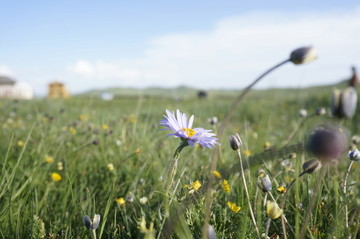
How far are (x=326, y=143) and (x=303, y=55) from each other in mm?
207

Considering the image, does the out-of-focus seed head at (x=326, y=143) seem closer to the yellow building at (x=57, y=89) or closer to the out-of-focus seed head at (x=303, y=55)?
the out-of-focus seed head at (x=303, y=55)

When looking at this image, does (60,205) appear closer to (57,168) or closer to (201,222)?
(57,168)

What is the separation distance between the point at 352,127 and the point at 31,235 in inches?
163

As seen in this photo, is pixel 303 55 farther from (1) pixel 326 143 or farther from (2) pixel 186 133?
(2) pixel 186 133

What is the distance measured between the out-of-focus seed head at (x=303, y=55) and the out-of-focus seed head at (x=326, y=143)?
167 millimetres

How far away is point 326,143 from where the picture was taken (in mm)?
768

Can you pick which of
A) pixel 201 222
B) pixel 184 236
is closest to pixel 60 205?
pixel 201 222

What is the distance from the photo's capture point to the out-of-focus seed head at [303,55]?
798 millimetres

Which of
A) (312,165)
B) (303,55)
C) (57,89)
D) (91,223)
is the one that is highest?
(57,89)

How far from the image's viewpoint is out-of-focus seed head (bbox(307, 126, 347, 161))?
0.76 metres

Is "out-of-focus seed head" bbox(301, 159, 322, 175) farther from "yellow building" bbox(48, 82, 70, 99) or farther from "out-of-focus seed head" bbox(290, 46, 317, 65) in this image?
"yellow building" bbox(48, 82, 70, 99)

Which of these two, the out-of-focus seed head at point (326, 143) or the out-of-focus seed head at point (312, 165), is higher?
the out-of-focus seed head at point (326, 143)

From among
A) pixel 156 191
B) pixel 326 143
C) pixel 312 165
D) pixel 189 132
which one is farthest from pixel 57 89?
pixel 326 143

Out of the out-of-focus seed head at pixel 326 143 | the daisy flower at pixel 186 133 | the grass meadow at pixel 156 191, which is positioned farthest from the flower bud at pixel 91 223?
the out-of-focus seed head at pixel 326 143
